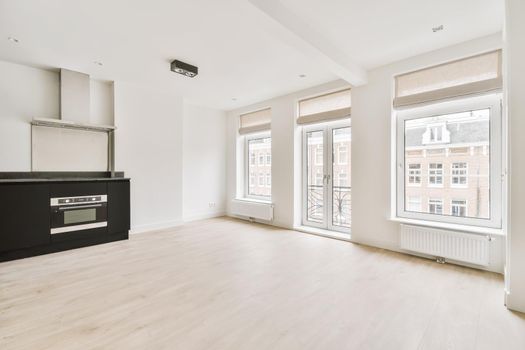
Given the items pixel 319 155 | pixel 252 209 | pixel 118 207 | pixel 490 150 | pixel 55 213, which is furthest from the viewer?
pixel 252 209

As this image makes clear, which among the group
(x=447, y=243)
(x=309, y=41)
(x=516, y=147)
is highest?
(x=309, y=41)

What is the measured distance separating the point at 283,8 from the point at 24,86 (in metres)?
4.25

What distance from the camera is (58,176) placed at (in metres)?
4.02

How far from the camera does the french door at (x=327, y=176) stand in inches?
178

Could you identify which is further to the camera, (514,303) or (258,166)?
(258,166)

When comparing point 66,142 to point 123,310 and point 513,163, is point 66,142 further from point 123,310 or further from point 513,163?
point 513,163

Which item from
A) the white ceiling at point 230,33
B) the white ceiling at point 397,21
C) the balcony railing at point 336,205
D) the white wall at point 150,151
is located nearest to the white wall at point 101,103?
the white wall at point 150,151

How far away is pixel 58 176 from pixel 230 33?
3.66 meters

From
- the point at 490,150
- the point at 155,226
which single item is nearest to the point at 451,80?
the point at 490,150

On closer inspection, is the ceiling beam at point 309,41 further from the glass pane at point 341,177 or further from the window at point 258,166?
the window at point 258,166

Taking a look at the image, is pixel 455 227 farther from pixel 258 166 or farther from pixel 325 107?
pixel 258 166

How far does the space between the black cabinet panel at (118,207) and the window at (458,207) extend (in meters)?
5.15

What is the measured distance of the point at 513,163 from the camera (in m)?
2.14

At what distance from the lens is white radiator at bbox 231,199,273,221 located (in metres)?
5.43
